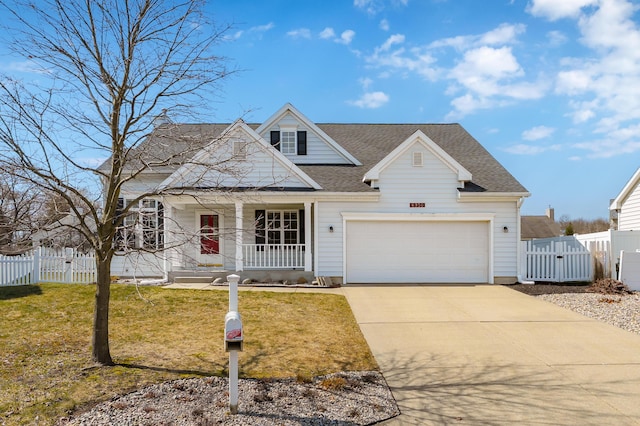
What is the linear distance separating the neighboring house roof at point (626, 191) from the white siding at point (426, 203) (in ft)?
20.9

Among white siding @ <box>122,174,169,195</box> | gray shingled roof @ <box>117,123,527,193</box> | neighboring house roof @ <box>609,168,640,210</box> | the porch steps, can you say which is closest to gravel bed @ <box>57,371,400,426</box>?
gray shingled roof @ <box>117,123,527,193</box>

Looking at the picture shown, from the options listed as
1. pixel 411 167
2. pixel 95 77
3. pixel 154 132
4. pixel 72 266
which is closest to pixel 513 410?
pixel 154 132

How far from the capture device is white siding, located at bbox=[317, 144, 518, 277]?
15711 mm

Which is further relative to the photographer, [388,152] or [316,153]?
[388,152]

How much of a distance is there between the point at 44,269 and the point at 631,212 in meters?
A: 22.0

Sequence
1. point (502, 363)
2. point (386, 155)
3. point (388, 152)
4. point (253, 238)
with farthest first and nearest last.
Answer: point (388, 152) → point (386, 155) → point (253, 238) → point (502, 363)

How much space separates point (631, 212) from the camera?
61.5 ft

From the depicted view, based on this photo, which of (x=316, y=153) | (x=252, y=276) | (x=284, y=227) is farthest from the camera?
(x=316, y=153)

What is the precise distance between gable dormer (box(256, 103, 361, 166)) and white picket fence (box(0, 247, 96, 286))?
7982 mm

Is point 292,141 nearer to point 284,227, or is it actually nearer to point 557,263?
point 284,227

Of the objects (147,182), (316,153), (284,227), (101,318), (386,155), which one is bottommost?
(101,318)

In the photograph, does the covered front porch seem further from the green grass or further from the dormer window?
the green grass

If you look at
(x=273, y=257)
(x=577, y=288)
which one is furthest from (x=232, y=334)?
(x=577, y=288)

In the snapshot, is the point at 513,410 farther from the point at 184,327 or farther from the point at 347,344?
the point at 184,327
